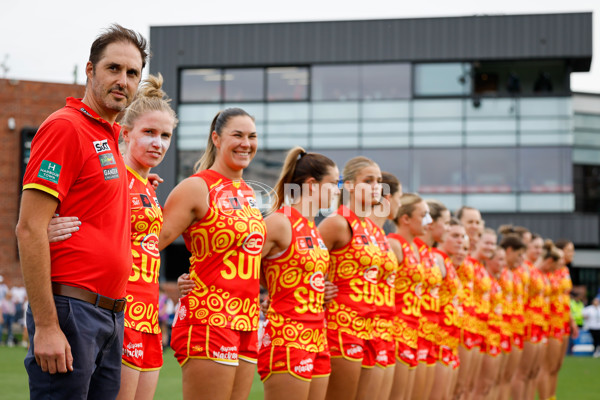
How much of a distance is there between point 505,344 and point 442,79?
1847cm

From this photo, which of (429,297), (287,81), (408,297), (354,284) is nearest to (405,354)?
(408,297)

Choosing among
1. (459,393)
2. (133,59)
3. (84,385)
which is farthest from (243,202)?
(459,393)

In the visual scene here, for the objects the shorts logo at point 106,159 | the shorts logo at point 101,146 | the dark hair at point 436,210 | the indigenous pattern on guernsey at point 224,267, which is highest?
the shorts logo at point 101,146

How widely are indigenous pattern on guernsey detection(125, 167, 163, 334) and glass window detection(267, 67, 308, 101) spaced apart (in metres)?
23.6

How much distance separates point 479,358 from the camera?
8766 mm

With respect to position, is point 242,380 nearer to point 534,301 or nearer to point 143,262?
point 143,262

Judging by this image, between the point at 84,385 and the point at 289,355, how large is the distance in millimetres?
2239

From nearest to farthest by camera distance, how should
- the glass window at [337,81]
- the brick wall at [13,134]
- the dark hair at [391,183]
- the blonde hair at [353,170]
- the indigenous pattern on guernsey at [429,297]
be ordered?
the blonde hair at [353,170], the dark hair at [391,183], the indigenous pattern on guernsey at [429,297], the glass window at [337,81], the brick wall at [13,134]

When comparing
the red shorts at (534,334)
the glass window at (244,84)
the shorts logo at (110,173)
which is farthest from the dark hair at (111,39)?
the glass window at (244,84)

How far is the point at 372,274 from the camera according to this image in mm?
5824

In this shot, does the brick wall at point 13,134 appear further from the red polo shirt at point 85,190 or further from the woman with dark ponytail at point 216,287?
the red polo shirt at point 85,190

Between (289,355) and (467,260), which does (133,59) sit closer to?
(289,355)

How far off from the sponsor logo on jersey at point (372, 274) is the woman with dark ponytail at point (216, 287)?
164 centimetres

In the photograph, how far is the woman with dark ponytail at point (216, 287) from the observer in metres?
4.04
